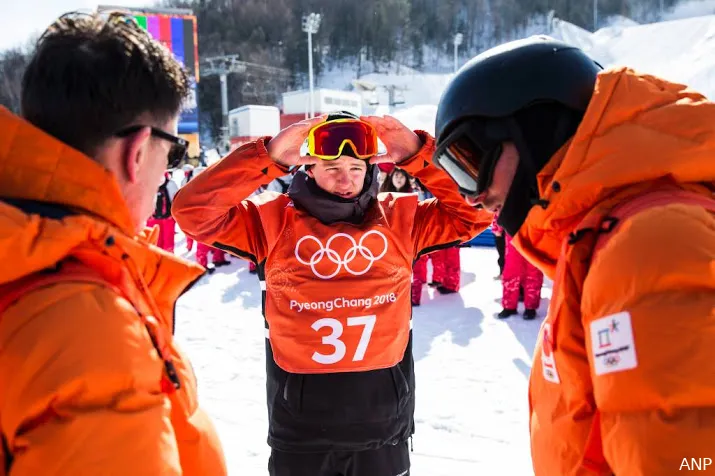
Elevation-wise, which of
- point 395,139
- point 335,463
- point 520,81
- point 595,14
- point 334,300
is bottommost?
point 335,463

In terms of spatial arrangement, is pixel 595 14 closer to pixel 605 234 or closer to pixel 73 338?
pixel 605 234

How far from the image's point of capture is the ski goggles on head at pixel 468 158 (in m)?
1.47

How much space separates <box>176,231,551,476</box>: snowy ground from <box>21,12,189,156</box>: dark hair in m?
2.92

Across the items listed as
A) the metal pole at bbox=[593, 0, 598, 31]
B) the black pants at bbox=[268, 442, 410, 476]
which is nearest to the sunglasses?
the black pants at bbox=[268, 442, 410, 476]

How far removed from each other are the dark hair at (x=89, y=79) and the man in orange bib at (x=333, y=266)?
1.31 metres

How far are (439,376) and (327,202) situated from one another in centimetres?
298

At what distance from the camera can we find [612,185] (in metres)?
1.11

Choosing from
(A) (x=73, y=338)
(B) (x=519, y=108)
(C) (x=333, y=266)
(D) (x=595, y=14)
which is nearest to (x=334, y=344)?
(C) (x=333, y=266)

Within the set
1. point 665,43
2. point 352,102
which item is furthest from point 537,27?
point 352,102

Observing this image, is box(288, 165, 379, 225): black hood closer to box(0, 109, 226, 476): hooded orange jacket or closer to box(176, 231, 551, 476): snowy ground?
box(0, 109, 226, 476): hooded orange jacket

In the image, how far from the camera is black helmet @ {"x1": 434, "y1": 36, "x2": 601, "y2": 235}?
1384mm

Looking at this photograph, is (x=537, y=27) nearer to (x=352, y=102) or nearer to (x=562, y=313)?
(x=352, y=102)

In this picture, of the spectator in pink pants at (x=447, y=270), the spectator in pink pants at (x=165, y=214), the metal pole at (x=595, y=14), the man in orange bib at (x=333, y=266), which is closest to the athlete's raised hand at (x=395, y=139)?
the man in orange bib at (x=333, y=266)

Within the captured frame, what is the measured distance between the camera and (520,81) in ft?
4.75
